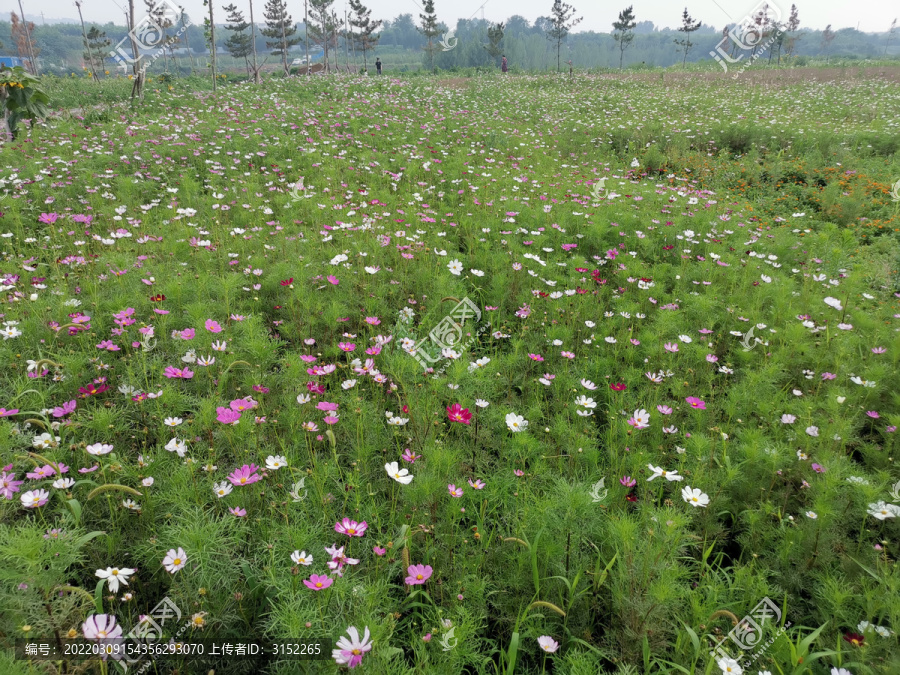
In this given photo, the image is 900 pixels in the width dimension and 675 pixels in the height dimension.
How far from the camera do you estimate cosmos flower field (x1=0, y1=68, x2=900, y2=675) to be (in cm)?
163

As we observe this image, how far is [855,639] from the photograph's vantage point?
161cm

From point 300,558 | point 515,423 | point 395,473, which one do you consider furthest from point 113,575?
point 515,423

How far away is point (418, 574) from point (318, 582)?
1.31 ft

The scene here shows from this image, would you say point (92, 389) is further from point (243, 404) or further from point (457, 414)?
point (457, 414)

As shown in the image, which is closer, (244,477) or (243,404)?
(244,477)

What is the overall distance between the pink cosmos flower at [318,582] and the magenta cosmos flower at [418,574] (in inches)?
12.4

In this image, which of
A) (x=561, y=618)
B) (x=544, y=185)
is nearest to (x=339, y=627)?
(x=561, y=618)

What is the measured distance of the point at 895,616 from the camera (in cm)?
167

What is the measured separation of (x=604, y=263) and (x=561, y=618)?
148 inches

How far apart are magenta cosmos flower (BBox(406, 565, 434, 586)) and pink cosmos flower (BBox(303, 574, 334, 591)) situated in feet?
1.03

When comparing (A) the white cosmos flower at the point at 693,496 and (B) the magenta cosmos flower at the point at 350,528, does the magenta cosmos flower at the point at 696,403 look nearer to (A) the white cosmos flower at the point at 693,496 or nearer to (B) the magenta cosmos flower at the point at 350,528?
(A) the white cosmos flower at the point at 693,496

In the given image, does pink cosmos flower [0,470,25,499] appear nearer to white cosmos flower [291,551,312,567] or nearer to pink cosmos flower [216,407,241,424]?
pink cosmos flower [216,407,241,424]

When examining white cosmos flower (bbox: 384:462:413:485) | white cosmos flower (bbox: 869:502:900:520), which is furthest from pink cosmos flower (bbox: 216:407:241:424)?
white cosmos flower (bbox: 869:502:900:520)

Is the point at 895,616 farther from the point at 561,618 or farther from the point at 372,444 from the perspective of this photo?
the point at 372,444
